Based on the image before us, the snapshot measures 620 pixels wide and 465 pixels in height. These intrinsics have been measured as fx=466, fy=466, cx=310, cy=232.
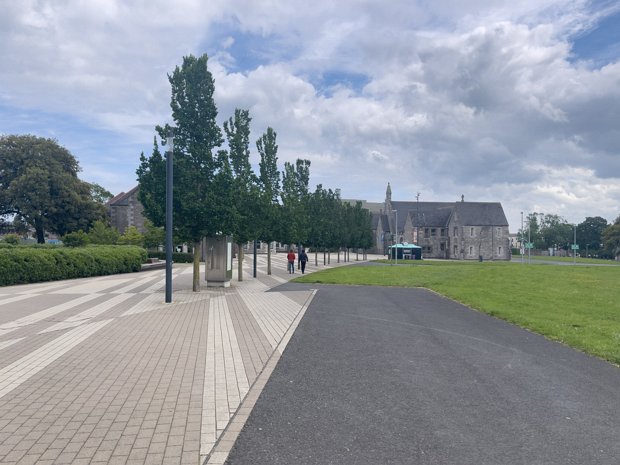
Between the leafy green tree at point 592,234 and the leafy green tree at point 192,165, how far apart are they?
386 ft

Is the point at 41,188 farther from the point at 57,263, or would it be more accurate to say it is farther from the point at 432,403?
the point at 432,403

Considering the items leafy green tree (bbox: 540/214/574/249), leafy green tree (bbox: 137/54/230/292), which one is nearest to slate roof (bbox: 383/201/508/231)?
leafy green tree (bbox: 540/214/574/249)

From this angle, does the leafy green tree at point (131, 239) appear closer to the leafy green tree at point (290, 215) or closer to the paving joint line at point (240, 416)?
the leafy green tree at point (290, 215)

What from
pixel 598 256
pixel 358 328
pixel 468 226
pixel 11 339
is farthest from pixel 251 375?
pixel 598 256

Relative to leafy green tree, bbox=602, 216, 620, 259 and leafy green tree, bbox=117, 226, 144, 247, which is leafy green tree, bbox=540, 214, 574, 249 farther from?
leafy green tree, bbox=117, 226, 144, 247

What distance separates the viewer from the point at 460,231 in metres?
83.7

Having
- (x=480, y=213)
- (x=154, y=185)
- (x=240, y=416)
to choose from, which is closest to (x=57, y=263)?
(x=154, y=185)

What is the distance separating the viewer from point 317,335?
30.8ft

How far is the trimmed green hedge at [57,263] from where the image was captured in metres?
19.8

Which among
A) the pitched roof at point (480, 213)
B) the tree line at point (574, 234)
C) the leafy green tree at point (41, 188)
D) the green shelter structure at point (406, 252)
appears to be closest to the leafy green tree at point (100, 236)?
the leafy green tree at point (41, 188)

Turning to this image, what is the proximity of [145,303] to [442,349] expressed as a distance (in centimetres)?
963

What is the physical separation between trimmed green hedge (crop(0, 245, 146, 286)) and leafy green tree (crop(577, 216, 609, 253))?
115 metres

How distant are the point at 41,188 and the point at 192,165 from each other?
36.0 m

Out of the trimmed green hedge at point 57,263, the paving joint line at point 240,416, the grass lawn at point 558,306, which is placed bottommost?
the grass lawn at point 558,306
